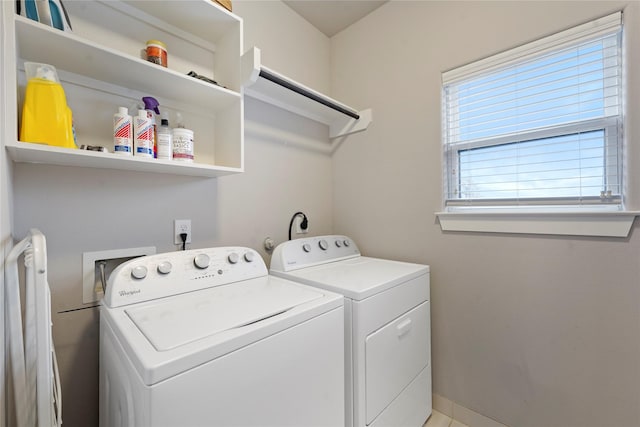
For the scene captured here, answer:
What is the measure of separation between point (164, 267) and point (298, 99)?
128cm

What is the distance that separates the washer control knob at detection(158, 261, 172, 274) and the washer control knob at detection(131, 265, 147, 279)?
0.05m

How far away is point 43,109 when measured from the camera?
861mm

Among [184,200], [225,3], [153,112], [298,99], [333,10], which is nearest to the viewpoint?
[153,112]

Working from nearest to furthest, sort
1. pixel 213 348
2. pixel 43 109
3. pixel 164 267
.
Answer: pixel 213 348 < pixel 43 109 < pixel 164 267

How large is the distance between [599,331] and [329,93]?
2150 millimetres

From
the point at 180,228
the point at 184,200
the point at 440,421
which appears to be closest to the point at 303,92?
the point at 184,200

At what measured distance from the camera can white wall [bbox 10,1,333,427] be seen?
1058 millimetres

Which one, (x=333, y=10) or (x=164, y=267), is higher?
(x=333, y=10)

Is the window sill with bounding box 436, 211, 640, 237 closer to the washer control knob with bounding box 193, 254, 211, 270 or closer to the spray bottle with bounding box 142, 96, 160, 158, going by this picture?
the washer control knob with bounding box 193, 254, 211, 270

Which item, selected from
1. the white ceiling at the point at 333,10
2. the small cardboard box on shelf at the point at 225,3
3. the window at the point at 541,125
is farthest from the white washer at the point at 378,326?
the white ceiling at the point at 333,10

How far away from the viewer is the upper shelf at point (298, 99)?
131cm

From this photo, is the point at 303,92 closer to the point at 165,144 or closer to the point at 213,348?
the point at 165,144

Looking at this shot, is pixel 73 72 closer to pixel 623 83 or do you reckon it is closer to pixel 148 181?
pixel 148 181

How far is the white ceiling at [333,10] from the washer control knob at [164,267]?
1.84 m
